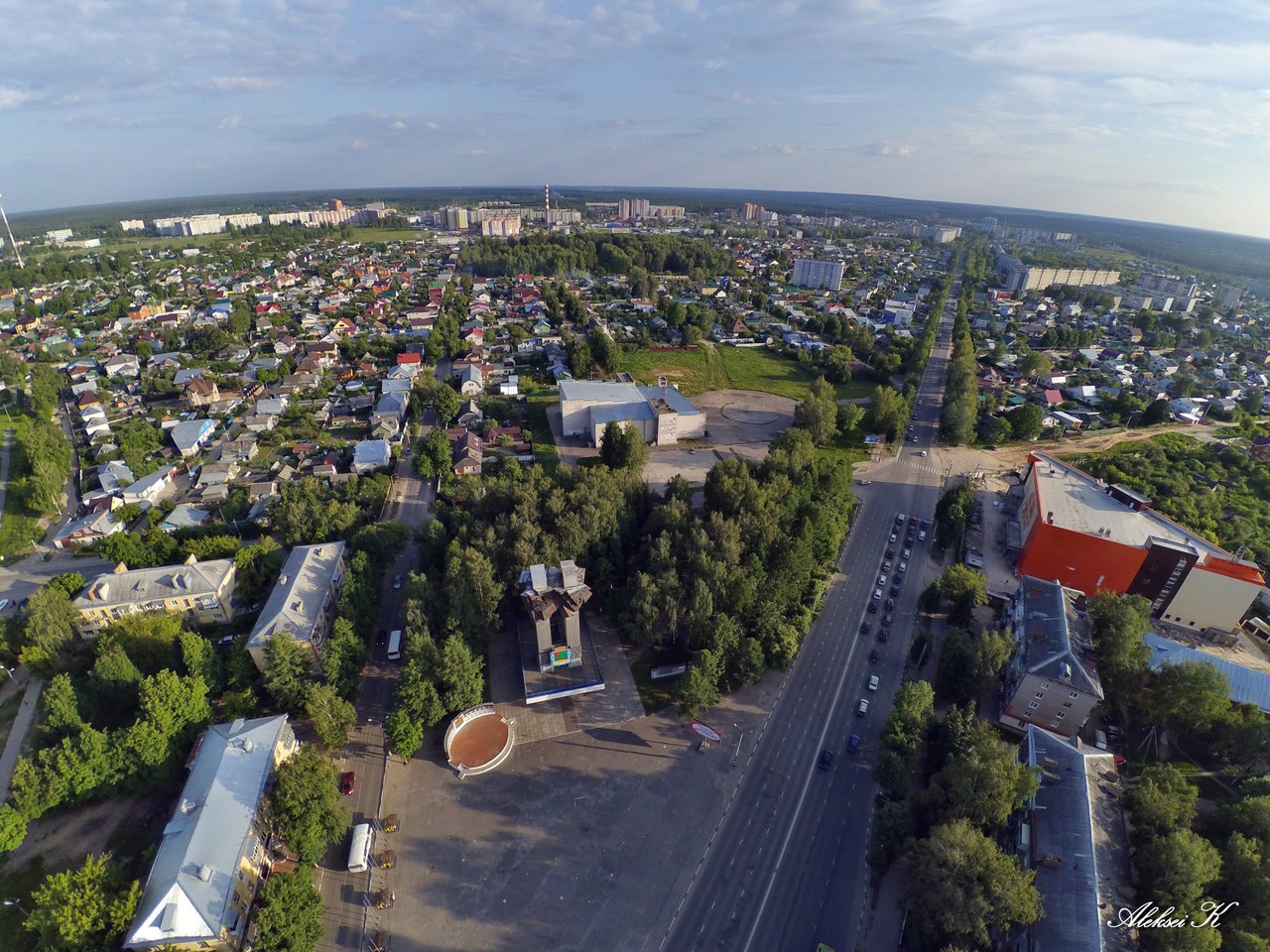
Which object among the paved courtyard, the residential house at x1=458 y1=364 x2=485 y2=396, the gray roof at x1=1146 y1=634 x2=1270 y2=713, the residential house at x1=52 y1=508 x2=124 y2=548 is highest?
the residential house at x1=458 y1=364 x2=485 y2=396

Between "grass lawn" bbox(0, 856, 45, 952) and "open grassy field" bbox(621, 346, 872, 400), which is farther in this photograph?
"open grassy field" bbox(621, 346, 872, 400)

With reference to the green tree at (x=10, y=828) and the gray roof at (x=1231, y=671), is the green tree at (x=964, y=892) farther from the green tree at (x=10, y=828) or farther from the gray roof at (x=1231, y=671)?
the green tree at (x=10, y=828)

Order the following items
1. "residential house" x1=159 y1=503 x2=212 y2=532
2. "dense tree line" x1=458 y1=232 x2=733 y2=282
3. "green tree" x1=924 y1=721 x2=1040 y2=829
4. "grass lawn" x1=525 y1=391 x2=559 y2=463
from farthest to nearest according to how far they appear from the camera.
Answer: "dense tree line" x1=458 y1=232 x2=733 y2=282 → "grass lawn" x1=525 y1=391 x2=559 y2=463 → "residential house" x1=159 y1=503 x2=212 y2=532 → "green tree" x1=924 y1=721 x2=1040 y2=829

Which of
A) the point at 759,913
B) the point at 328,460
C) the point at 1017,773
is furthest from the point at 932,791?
the point at 328,460

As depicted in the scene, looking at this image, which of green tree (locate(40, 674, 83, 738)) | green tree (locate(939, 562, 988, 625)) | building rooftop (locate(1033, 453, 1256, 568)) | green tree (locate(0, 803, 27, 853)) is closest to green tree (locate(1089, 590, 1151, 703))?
green tree (locate(939, 562, 988, 625))

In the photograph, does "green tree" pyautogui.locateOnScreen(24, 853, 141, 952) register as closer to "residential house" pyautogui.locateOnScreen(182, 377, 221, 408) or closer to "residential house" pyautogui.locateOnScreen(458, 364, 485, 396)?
"residential house" pyautogui.locateOnScreen(458, 364, 485, 396)

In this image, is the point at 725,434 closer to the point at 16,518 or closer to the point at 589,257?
the point at 16,518
